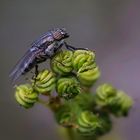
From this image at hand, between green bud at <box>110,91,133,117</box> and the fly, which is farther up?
green bud at <box>110,91,133,117</box>

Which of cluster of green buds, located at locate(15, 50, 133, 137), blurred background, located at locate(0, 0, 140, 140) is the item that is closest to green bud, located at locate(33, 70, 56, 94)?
cluster of green buds, located at locate(15, 50, 133, 137)

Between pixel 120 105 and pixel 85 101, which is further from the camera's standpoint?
pixel 120 105

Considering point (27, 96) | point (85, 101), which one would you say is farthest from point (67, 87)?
point (85, 101)

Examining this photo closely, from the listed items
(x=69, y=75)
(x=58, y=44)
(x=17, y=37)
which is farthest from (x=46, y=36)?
(x=17, y=37)

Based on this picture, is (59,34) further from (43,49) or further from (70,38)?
(70,38)

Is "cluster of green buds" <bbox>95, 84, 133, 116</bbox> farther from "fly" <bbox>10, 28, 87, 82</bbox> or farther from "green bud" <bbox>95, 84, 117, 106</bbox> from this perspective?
"fly" <bbox>10, 28, 87, 82</bbox>

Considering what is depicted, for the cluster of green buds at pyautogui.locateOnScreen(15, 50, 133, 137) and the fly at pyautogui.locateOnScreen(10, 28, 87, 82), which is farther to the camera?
the fly at pyautogui.locateOnScreen(10, 28, 87, 82)
